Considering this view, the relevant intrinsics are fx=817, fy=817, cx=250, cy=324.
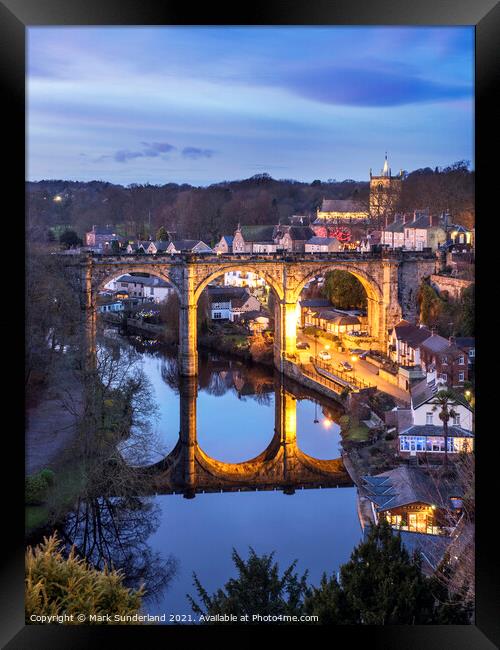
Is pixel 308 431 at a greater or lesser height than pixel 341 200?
lesser

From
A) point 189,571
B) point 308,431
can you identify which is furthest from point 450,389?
point 189,571

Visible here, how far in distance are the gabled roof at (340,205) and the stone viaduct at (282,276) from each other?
6.00 metres

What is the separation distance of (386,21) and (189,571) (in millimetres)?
5179

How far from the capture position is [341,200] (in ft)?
81.3

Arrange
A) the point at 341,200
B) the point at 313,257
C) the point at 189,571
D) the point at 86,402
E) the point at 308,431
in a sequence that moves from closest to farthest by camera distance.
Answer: the point at 189,571
the point at 86,402
the point at 308,431
the point at 313,257
the point at 341,200

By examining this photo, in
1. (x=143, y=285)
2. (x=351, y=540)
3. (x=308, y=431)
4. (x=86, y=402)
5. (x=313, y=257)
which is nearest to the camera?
(x=351, y=540)

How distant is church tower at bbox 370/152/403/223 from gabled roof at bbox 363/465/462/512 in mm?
13026

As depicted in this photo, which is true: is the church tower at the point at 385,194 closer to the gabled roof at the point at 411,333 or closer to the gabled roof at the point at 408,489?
the gabled roof at the point at 411,333

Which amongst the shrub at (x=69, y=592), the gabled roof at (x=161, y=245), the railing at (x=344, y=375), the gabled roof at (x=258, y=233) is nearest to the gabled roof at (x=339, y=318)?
the railing at (x=344, y=375)

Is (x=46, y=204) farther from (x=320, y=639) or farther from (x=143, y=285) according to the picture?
(x=320, y=639)

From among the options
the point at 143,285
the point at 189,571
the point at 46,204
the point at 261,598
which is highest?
the point at 46,204

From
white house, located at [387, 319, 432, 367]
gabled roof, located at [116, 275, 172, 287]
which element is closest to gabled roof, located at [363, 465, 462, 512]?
white house, located at [387, 319, 432, 367]

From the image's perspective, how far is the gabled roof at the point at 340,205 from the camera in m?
23.9

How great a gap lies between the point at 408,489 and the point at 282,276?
1046 cm
